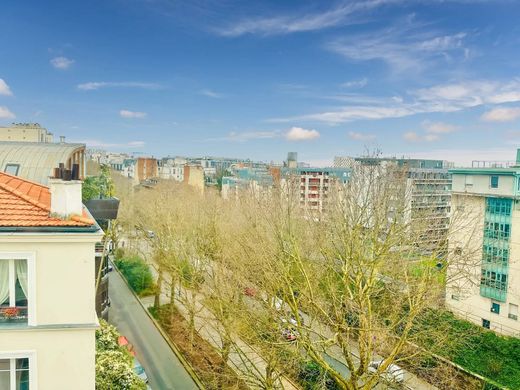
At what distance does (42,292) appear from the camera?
7.83 m

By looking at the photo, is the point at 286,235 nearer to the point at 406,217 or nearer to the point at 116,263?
the point at 406,217

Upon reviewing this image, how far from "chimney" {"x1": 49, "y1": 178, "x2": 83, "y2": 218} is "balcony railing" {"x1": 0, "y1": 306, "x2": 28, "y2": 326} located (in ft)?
6.23

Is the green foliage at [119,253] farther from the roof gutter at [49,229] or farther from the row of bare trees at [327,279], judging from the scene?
the roof gutter at [49,229]

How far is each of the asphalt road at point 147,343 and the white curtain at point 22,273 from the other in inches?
482

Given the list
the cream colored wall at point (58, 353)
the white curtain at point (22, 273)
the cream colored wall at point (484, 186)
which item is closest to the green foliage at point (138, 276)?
the cream colored wall at point (484, 186)

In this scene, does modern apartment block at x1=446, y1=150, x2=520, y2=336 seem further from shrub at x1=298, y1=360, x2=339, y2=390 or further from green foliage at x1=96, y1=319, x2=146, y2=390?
green foliage at x1=96, y1=319, x2=146, y2=390

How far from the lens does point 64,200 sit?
27.1 feet

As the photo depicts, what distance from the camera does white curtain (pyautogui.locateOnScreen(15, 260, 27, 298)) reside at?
7810 mm

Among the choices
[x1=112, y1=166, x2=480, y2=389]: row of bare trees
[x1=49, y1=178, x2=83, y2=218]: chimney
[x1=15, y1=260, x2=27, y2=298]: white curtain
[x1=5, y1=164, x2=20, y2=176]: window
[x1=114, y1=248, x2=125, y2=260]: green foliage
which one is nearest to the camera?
[x1=15, y1=260, x2=27, y2=298]: white curtain

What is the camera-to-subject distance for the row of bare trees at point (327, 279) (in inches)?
507

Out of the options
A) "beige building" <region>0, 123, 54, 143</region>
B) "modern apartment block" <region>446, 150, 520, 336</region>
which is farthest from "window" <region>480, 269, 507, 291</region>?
"beige building" <region>0, 123, 54, 143</region>

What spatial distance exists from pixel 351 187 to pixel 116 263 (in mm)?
26553

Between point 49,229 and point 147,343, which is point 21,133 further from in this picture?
point 49,229

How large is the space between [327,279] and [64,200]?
1045cm
